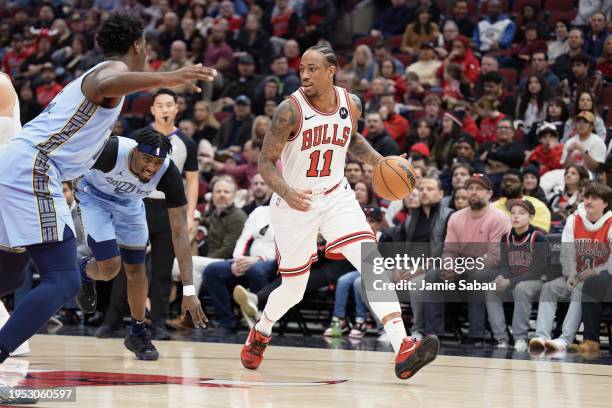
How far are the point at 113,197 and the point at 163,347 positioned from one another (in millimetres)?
1830

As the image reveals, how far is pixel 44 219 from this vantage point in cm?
487

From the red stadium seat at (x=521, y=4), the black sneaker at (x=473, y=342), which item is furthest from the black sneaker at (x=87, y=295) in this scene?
the red stadium seat at (x=521, y=4)

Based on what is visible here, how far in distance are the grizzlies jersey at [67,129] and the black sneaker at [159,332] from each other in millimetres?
4158

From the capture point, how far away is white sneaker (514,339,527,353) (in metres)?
8.69

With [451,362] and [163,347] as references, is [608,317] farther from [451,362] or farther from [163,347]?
[163,347]

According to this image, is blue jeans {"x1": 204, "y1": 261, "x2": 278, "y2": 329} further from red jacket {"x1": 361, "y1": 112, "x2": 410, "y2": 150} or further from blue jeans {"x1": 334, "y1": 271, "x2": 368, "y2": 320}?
red jacket {"x1": 361, "y1": 112, "x2": 410, "y2": 150}

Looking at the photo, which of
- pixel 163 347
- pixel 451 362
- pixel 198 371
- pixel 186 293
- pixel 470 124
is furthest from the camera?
pixel 470 124

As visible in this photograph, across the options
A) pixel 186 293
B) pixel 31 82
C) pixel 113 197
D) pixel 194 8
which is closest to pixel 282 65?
pixel 194 8

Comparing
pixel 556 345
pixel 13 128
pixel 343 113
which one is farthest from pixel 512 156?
pixel 13 128

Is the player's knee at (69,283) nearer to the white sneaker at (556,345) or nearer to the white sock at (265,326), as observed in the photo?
the white sock at (265,326)

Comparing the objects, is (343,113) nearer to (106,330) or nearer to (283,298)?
(283,298)

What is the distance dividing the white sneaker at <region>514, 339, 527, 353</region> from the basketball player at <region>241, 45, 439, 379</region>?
2954 millimetres

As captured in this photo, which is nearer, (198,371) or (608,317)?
(198,371)

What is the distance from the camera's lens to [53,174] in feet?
16.6
